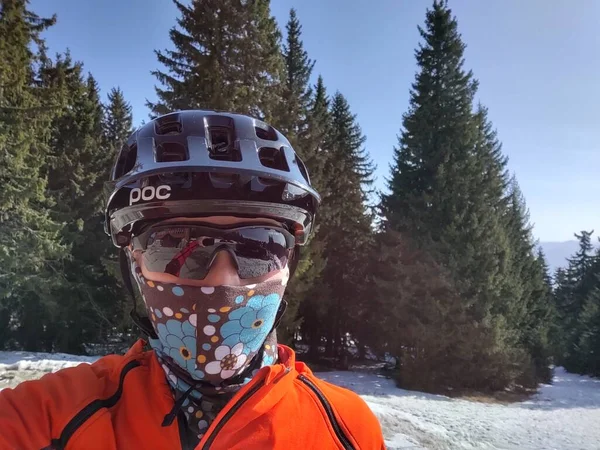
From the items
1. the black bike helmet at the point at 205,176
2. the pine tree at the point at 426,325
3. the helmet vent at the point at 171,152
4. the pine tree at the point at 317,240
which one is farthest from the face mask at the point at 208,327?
the pine tree at the point at 426,325

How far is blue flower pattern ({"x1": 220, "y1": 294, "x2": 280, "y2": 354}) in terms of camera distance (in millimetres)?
1611

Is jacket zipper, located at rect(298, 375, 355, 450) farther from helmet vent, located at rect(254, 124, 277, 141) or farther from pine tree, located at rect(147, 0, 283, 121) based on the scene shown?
pine tree, located at rect(147, 0, 283, 121)

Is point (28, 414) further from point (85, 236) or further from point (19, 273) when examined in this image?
point (85, 236)

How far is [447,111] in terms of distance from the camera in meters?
18.7

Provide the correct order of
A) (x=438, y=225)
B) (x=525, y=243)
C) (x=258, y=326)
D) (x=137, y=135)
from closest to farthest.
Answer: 1. (x=258, y=326)
2. (x=137, y=135)
3. (x=438, y=225)
4. (x=525, y=243)

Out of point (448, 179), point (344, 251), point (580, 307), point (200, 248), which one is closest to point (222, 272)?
point (200, 248)

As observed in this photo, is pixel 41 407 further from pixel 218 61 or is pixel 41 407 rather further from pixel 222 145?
pixel 218 61

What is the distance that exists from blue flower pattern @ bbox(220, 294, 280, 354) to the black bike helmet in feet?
1.25

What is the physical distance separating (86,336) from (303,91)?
16392mm

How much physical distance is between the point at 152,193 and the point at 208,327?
595mm

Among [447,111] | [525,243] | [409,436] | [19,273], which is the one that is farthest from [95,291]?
[525,243]

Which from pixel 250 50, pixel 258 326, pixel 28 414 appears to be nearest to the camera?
pixel 28 414

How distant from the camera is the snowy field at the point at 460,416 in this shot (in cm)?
785

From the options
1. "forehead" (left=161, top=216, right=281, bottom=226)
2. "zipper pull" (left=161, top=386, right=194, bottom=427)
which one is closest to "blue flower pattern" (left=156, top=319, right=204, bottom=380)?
"zipper pull" (left=161, top=386, right=194, bottom=427)
